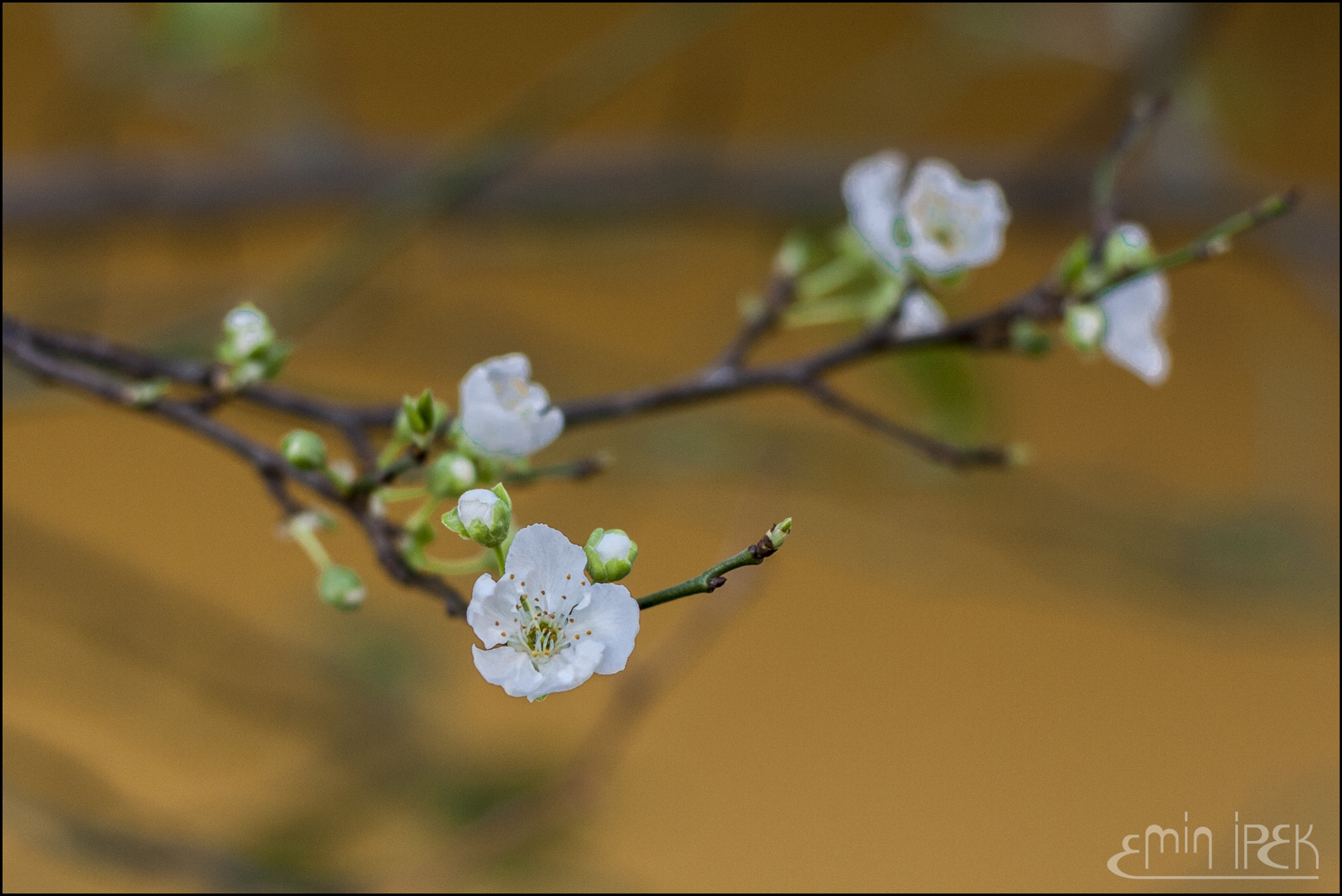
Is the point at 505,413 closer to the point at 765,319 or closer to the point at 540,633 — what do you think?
the point at 540,633

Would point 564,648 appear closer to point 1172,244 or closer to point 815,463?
point 815,463

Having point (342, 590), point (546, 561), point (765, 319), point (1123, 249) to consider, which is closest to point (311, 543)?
point (342, 590)

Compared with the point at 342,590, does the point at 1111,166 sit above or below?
above

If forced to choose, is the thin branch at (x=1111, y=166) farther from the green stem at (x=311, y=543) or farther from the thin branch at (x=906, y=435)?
the green stem at (x=311, y=543)

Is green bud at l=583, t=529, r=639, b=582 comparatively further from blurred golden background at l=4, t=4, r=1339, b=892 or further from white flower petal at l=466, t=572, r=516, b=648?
blurred golden background at l=4, t=4, r=1339, b=892

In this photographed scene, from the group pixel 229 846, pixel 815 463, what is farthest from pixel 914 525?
pixel 229 846

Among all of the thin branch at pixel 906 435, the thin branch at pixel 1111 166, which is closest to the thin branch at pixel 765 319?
the thin branch at pixel 906 435
